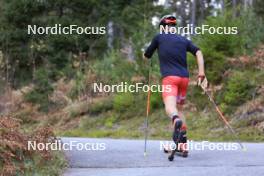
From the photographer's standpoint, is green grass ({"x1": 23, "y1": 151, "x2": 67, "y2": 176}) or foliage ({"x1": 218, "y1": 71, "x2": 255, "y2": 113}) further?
foliage ({"x1": 218, "y1": 71, "x2": 255, "y2": 113})

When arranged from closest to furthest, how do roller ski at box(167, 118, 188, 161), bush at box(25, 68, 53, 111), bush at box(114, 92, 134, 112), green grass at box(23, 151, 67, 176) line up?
green grass at box(23, 151, 67, 176) < roller ski at box(167, 118, 188, 161) < bush at box(114, 92, 134, 112) < bush at box(25, 68, 53, 111)

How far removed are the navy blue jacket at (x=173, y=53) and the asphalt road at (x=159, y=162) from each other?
4.01 ft

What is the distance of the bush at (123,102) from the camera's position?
1842 centimetres

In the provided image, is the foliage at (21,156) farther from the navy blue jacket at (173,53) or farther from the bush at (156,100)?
the bush at (156,100)

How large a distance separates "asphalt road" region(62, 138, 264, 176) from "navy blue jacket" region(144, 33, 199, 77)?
1222 millimetres

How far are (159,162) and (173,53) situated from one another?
1641mm

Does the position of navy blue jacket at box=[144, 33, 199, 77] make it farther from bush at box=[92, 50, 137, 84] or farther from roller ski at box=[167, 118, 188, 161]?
bush at box=[92, 50, 137, 84]

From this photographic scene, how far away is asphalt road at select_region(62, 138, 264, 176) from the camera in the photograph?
706cm

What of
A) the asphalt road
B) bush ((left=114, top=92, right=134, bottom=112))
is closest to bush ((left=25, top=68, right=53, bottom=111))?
bush ((left=114, top=92, right=134, bottom=112))

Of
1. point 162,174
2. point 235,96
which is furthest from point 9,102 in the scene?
point 162,174

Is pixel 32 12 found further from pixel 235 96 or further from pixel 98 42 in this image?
pixel 235 96

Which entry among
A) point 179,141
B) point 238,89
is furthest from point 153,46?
point 238,89

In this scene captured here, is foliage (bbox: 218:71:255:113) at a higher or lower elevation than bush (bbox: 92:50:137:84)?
lower

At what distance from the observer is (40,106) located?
71.7 ft
